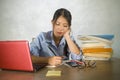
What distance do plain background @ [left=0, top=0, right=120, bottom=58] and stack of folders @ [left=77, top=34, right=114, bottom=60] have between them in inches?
6.0

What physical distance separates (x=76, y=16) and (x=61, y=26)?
204 millimetres

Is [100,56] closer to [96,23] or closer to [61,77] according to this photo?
[96,23]

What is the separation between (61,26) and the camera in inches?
94.8

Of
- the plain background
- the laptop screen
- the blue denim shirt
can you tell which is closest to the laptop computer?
the laptop screen

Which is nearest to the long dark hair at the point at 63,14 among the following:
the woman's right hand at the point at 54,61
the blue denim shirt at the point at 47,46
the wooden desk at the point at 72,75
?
the blue denim shirt at the point at 47,46

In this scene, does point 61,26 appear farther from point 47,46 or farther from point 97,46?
point 97,46

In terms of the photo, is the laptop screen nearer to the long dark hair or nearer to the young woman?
the young woman

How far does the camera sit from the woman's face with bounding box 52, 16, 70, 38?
2.40m

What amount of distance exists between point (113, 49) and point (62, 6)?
0.76m

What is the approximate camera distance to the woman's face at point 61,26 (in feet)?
7.88

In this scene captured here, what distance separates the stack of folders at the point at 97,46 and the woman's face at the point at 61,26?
23 centimetres

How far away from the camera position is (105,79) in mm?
1354

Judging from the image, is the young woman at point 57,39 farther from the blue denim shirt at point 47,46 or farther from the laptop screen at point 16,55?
the laptop screen at point 16,55

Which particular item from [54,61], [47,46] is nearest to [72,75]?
[54,61]
